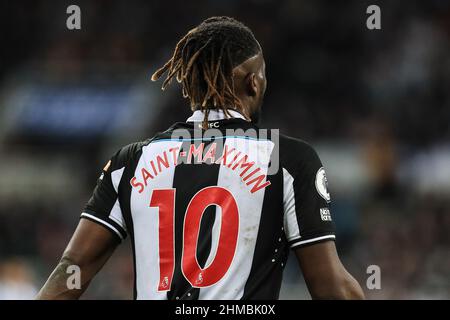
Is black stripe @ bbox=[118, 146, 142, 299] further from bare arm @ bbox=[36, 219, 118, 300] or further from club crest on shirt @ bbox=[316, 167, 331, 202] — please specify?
club crest on shirt @ bbox=[316, 167, 331, 202]

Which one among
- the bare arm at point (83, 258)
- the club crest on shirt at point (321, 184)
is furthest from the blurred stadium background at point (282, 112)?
the bare arm at point (83, 258)

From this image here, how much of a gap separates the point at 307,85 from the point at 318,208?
1075 cm

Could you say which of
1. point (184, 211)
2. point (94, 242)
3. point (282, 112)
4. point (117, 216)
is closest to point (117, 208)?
point (117, 216)

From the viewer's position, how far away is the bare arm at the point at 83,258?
113 inches

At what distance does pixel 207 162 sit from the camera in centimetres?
279

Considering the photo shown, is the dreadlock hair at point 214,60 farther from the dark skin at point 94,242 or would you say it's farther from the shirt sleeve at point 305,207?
the shirt sleeve at point 305,207

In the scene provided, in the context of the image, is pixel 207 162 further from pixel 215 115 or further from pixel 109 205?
pixel 109 205

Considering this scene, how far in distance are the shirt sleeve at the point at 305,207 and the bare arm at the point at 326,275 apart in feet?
0.11

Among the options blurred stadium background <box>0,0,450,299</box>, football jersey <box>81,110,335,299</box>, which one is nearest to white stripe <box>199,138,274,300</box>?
football jersey <box>81,110,335,299</box>

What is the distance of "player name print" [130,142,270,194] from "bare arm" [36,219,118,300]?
0.22m

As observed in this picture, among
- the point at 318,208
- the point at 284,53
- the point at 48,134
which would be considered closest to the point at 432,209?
the point at 284,53

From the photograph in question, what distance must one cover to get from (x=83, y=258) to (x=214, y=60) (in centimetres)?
82

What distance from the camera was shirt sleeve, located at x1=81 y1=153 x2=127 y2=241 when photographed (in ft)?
9.55
